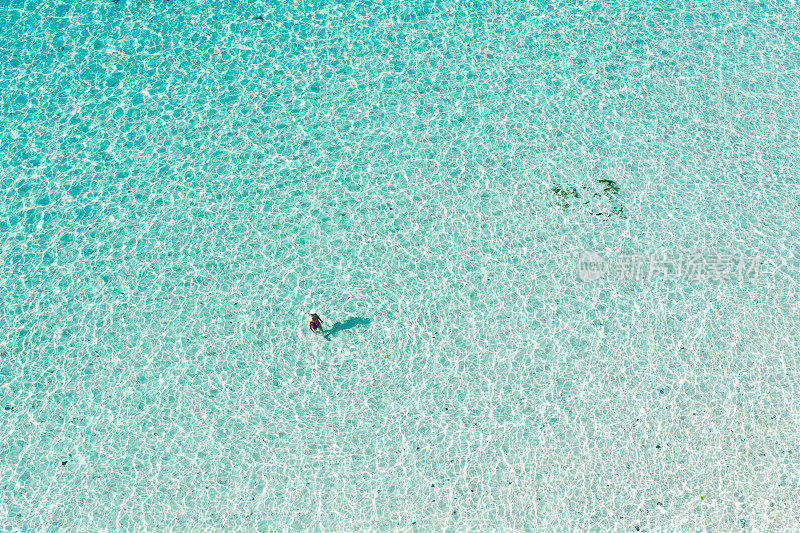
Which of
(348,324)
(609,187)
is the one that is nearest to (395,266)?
(348,324)

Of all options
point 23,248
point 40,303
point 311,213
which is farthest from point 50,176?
point 311,213

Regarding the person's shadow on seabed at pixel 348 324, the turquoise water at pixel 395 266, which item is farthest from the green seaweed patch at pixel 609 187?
the person's shadow on seabed at pixel 348 324

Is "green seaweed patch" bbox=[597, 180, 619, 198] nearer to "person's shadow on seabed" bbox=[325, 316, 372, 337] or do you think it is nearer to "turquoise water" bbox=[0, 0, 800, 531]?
"turquoise water" bbox=[0, 0, 800, 531]

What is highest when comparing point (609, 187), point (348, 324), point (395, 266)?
point (609, 187)

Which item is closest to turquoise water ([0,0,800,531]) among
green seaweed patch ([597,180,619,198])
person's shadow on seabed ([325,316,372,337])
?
person's shadow on seabed ([325,316,372,337])

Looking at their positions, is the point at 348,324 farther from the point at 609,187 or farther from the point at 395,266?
the point at 609,187

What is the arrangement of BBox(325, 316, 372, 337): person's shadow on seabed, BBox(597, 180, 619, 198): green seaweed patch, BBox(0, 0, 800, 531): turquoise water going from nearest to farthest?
1. BBox(0, 0, 800, 531): turquoise water
2. BBox(325, 316, 372, 337): person's shadow on seabed
3. BBox(597, 180, 619, 198): green seaweed patch
